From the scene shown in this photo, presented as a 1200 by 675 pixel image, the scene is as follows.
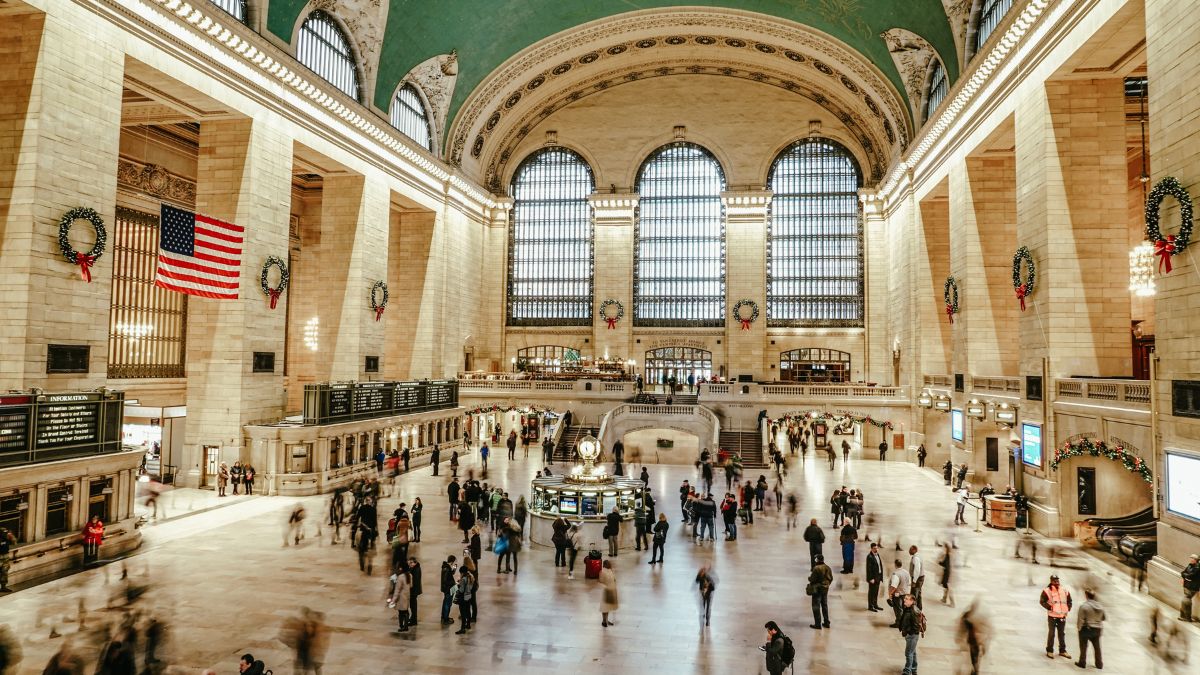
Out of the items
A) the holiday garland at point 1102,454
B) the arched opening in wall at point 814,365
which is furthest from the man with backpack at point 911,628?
the arched opening in wall at point 814,365

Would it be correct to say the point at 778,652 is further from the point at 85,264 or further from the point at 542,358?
the point at 542,358

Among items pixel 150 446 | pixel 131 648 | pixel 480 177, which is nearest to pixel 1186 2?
pixel 131 648

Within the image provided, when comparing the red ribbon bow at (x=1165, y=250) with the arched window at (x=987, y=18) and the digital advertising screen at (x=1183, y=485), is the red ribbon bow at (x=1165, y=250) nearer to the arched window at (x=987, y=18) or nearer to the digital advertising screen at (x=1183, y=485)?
the digital advertising screen at (x=1183, y=485)

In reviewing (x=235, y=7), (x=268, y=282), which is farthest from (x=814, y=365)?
(x=235, y=7)

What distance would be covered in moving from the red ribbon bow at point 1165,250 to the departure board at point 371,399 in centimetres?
2005

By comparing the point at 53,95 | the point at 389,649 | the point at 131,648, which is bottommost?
the point at 389,649

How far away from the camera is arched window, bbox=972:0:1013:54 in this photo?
21.1m

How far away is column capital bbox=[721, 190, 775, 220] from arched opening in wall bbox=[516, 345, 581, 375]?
12133 millimetres

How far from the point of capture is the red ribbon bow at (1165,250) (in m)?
11.6

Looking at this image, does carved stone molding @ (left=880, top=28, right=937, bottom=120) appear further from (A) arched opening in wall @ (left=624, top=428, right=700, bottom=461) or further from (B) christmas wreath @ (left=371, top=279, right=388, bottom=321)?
(B) christmas wreath @ (left=371, top=279, right=388, bottom=321)

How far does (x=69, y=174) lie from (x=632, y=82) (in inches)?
1218

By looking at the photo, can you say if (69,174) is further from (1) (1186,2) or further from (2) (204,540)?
(1) (1186,2)

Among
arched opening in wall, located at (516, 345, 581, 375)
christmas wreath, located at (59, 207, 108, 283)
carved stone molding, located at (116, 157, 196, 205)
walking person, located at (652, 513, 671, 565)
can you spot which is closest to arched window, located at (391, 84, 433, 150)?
carved stone molding, located at (116, 157, 196, 205)

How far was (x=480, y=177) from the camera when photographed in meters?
39.1
